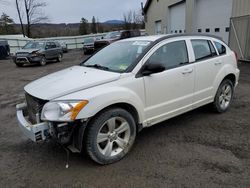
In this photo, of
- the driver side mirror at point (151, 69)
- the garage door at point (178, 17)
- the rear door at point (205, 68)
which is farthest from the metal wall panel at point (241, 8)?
the driver side mirror at point (151, 69)

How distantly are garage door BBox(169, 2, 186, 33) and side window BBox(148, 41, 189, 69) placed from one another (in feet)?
47.3

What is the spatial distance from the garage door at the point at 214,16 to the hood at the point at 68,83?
1152 cm

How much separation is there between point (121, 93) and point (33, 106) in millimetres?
1234

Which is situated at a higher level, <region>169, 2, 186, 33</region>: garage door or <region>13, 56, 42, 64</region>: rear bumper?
<region>169, 2, 186, 33</region>: garage door

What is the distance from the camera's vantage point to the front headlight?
9.06 ft

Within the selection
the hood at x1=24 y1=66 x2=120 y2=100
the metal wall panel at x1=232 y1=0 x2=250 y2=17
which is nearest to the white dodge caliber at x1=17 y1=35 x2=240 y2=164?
the hood at x1=24 y1=66 x2=120 y2=100

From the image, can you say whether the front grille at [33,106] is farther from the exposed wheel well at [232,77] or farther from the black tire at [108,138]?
the exposed wheel well at [232,77]

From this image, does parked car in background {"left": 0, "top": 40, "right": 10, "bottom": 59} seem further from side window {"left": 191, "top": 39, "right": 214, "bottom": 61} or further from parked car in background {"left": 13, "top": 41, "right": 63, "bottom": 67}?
side window {"left": 191, "top": 39, "right": 214, "bottom": 61}

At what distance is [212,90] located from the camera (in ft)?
14.9

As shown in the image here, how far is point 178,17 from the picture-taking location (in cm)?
1861

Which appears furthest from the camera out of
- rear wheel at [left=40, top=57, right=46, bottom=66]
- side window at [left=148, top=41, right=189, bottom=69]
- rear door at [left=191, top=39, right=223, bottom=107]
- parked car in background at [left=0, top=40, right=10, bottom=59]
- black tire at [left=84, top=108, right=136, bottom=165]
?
parked car in background at [left=0, top=40, right=10, bottom=59]

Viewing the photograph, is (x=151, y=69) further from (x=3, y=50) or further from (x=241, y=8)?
(x=3, y=50)

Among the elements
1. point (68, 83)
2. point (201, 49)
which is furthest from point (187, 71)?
point (68, 83)

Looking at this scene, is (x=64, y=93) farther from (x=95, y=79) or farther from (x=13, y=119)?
(x=13, y=119)
